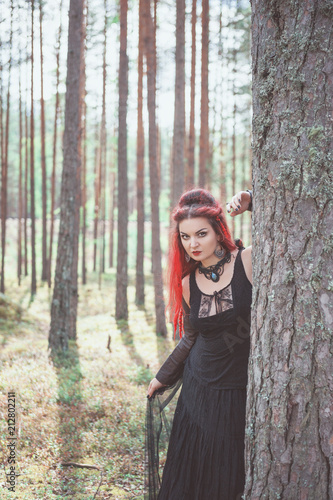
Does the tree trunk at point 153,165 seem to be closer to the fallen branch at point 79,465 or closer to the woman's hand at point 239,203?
the fallen branch at point 79,465

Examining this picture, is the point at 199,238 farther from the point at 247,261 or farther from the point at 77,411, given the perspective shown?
the point at 77,411

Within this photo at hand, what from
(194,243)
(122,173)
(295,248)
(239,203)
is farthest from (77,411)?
(122,173)

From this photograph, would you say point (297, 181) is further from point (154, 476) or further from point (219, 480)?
point (154, 476)

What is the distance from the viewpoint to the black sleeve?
2.77m

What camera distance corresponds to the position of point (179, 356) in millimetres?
2889

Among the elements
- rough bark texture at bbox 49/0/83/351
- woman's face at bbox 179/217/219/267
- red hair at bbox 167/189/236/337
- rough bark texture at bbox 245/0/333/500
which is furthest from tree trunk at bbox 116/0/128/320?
rough bark texture at bbox 245/0/333/500

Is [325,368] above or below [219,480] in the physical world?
above

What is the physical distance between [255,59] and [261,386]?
1596 millimetres

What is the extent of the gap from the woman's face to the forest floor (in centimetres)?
233

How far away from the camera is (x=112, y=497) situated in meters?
3.41

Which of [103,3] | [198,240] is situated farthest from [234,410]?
[103,3]

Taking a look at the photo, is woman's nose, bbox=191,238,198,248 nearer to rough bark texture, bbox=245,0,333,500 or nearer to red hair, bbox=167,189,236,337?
red hair, bbox=167,189,236,337

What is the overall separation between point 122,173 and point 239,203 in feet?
31.9

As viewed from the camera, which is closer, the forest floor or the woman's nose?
the woman's nose
